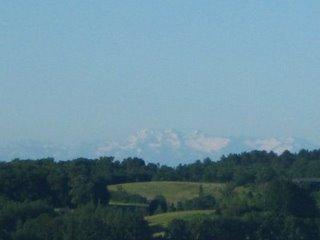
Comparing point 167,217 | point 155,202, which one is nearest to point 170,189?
point 155,202

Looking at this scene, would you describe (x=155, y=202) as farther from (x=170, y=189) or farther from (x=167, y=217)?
(x=167, y=217)

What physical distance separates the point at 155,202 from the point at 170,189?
1255 cm

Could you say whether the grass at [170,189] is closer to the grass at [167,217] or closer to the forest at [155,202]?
the forest at [155,202]

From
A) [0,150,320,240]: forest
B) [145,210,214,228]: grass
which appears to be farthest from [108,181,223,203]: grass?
[145,210,214,228]: grass

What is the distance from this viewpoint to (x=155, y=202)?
9481 centimetres

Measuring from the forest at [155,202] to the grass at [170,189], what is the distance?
10 cm

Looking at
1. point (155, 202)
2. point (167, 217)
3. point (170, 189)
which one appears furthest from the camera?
point (170, 189)

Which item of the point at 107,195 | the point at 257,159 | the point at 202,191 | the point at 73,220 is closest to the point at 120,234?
the point at 73,220

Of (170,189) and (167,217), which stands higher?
(170,189)

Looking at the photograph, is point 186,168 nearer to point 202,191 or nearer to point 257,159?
point 257,159

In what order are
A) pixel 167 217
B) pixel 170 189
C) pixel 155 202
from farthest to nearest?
1. pixel 170 189
2. pixel 155 202
3. pixel 167 217

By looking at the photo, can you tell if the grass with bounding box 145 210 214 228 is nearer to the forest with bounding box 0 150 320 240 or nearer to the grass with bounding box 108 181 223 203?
the forest with bounding box 0 150 320 240

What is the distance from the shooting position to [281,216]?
260 feet

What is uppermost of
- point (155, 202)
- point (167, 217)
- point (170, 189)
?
point (170, 189)
